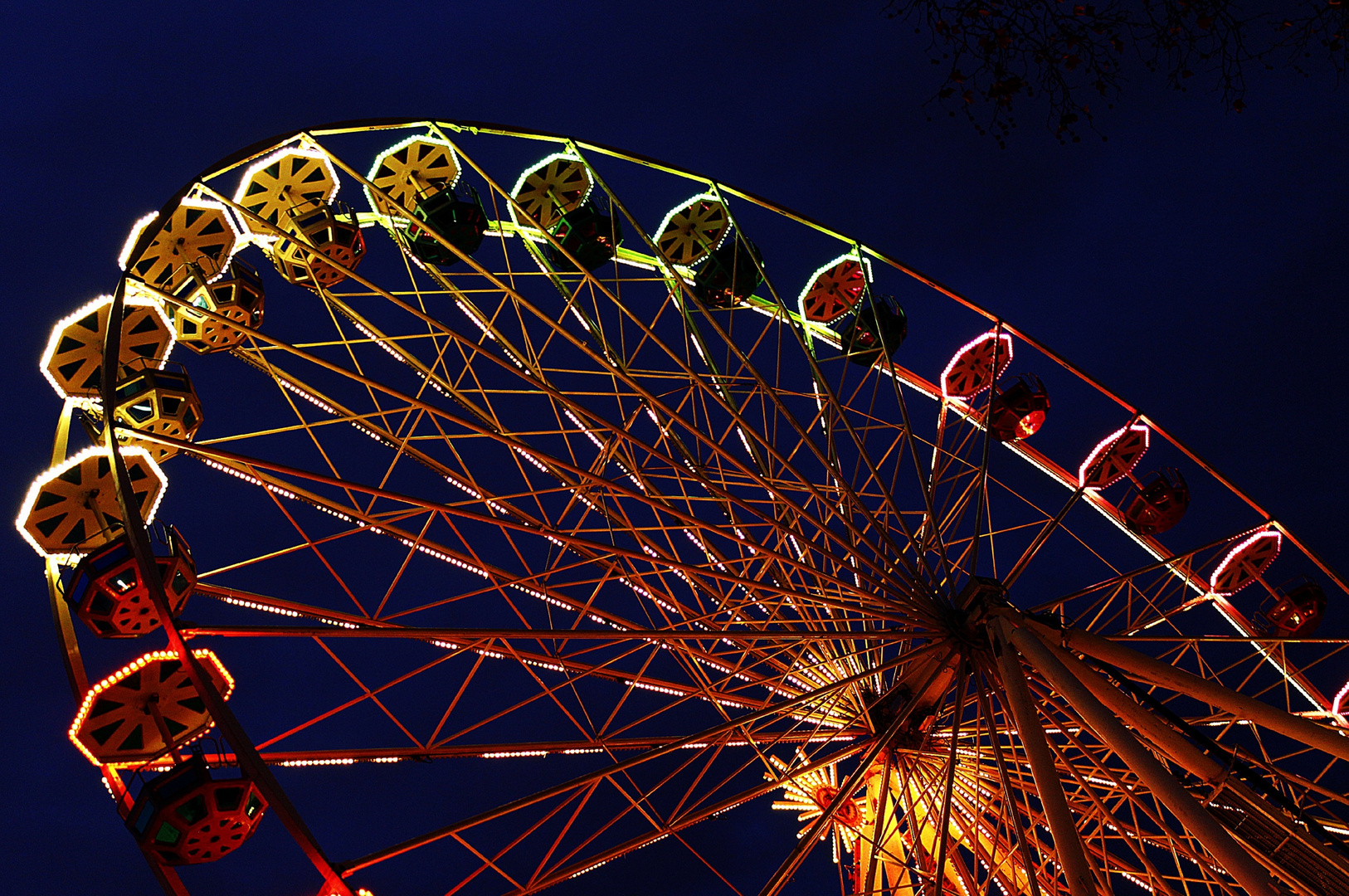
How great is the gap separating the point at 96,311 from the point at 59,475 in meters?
2.59

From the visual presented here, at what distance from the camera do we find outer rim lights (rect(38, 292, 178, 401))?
428 inches

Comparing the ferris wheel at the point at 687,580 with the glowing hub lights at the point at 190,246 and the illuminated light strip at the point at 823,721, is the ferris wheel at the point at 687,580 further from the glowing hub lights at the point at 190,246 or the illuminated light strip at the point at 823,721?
the illuminated light strip at the point at 823,721

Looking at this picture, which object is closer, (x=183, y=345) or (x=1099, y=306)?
(x=183, y=345)

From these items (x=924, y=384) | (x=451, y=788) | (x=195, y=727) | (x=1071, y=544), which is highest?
(x=924, y=384)

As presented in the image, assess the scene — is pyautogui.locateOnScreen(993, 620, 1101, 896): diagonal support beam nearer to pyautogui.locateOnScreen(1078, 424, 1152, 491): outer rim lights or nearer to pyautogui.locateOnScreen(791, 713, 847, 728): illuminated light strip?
pyautogui.locateOnScreen(791, 713, 847, 728): illuminated light strip

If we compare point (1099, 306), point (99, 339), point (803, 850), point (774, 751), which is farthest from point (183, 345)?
point (1099, 306)

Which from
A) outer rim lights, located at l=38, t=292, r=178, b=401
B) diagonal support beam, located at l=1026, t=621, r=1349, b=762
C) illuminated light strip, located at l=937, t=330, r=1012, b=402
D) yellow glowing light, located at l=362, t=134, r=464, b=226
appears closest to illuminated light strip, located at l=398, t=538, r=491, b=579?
outer rim lights, located at l=38, t=292, r=178, b=401

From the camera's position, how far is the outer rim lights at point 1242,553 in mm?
16656

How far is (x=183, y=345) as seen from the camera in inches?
485

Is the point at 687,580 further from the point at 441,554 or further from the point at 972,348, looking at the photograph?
the point at 972,348

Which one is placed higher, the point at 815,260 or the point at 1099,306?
the point at 1099,306

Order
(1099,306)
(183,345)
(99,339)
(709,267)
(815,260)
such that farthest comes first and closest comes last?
(815,260), (1099,306), (709,267), (183,345), (99,339)

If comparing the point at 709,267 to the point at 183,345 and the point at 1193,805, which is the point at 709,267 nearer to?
the point at 183,345

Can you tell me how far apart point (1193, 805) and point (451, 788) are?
33205 mm
